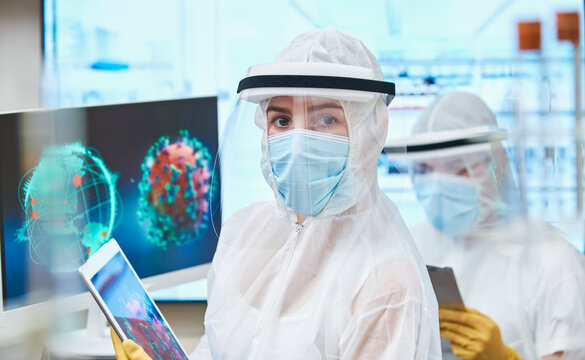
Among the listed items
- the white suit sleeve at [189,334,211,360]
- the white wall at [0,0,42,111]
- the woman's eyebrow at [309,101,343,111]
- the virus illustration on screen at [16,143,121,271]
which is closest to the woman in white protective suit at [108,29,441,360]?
the woman's eyebrow at [309,101,343,111]

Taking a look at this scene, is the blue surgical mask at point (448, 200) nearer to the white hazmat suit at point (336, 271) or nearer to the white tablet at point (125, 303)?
the white hazmat suit at point (336, 271)

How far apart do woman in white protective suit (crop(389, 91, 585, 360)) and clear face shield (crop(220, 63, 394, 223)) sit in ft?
2.31

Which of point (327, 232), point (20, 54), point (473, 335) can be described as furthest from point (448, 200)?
point (20, 54)

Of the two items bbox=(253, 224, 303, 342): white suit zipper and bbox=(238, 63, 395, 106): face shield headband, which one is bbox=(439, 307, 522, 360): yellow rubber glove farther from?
bbox=(238, 63, 395, 106): face shield headband

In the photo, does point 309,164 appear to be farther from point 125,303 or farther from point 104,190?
point 104,190

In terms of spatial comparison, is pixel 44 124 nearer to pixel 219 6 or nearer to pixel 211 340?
pixel 211 340

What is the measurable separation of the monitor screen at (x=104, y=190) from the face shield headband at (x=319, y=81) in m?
0.36

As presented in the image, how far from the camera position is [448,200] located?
1.79m

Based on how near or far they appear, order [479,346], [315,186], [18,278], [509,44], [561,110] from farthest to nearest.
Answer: [509,44]
[561,110]
[479,346]
[18,278]
[315,186]

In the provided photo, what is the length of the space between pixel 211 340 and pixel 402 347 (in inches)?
18.4

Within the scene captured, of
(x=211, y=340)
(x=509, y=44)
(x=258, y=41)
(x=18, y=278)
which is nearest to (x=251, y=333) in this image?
(x=211, y=340)

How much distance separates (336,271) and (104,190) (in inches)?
31.8

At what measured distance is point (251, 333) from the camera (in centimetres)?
111

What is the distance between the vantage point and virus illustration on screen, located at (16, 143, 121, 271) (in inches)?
52.2
